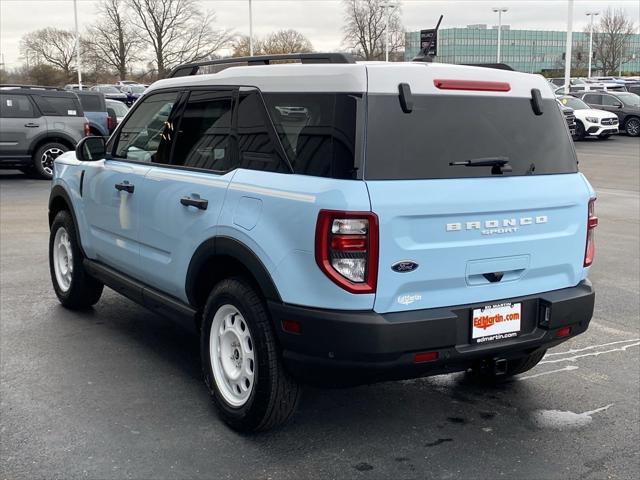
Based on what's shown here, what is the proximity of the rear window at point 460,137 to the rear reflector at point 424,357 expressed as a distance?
2.64ft

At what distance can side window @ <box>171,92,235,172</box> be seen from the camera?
4.16 m

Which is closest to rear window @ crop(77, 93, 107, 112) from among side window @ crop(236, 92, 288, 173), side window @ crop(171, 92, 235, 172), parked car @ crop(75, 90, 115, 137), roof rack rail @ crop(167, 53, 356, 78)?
parked car @ crop(75, 90, 115, 137)

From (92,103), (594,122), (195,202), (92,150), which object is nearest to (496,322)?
(195,202)

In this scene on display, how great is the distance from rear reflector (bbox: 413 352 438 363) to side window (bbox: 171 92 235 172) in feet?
4.73

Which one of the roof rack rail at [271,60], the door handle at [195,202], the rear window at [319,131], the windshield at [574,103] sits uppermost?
the roof rack rail at [271,60]

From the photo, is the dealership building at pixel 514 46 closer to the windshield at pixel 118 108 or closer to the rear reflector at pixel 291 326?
the windshield at pixel 118 108

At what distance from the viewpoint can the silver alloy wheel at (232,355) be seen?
3887 mm

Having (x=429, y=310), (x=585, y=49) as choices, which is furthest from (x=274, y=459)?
(x=585, y=49)

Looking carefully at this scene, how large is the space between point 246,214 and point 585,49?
91.3 m

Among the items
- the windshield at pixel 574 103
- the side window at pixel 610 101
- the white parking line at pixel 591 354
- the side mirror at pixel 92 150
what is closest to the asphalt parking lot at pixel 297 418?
the white parking line at pixel 591 354

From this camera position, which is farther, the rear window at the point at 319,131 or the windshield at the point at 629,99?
the windshield at the point at 629,99

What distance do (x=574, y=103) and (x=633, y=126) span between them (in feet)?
9.95

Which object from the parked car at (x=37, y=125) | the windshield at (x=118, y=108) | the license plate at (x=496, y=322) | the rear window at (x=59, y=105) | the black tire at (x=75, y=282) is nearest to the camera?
the license plate at (x=496, y=322)

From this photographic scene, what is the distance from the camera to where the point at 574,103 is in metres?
30.1
